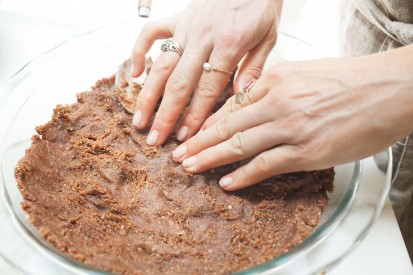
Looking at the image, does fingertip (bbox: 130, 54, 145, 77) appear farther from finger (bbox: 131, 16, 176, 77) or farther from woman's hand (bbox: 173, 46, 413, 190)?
woman's hand (bbox: 173, 46, 413, 190)

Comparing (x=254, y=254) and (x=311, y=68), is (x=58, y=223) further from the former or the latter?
(x=311, y=68)

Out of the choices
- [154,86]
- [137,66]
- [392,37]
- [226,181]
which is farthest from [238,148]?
[392,37]

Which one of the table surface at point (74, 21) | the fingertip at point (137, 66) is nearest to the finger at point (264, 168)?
the fingertip at point (137, 66)

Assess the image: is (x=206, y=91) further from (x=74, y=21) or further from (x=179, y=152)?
(x=74, y=21)

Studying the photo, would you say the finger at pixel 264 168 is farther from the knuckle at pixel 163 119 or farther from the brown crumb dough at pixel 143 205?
the knuckle at pixel 163 119

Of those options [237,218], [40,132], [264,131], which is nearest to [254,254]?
[237,218]
